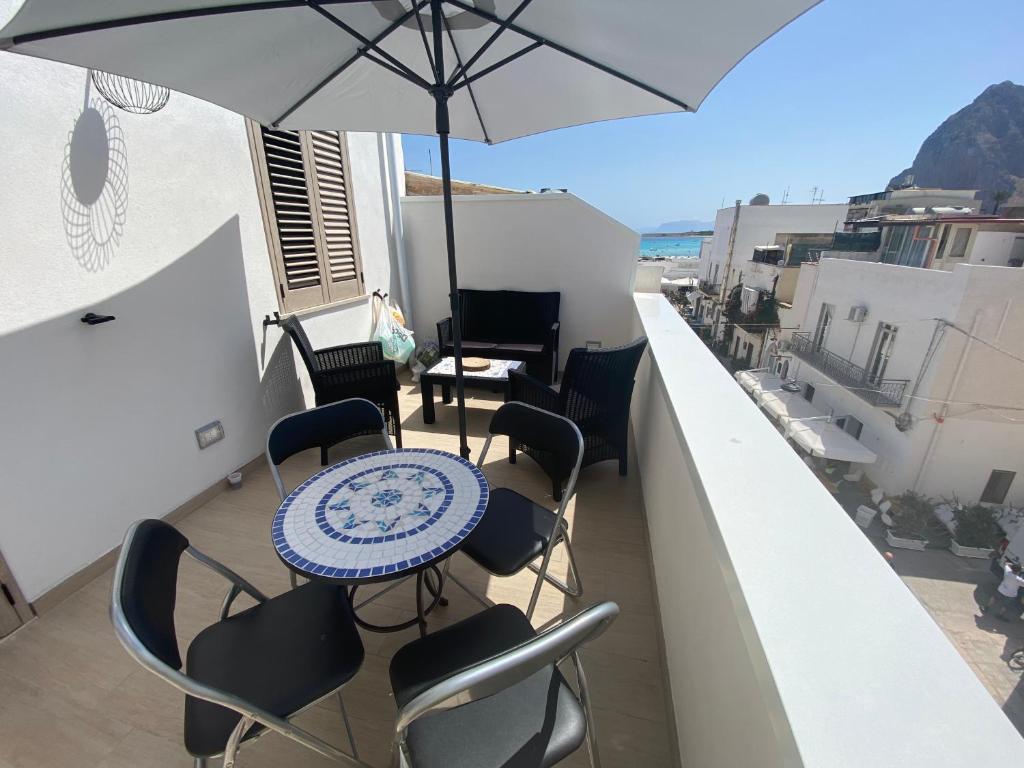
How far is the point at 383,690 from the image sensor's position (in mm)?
1477

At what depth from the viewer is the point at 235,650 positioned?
3.76 ft

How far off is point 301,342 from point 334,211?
139 cm

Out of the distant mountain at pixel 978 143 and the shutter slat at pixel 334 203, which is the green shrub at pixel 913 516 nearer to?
the distant mountain at pixel 978 143

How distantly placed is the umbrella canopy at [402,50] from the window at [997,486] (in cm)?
290

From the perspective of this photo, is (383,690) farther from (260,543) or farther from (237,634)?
(260,543)

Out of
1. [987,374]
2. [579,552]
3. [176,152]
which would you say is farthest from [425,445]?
[987,374]

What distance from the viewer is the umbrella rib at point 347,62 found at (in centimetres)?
147

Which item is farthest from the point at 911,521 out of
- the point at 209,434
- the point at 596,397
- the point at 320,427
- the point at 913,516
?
the point at 209,434

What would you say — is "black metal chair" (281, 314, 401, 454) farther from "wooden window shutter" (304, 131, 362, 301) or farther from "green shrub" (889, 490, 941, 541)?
"green shrub" (889, 490, 941, 541)

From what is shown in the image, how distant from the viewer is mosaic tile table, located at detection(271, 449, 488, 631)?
1097mm

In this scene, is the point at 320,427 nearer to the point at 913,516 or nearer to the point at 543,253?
the point at 543,253

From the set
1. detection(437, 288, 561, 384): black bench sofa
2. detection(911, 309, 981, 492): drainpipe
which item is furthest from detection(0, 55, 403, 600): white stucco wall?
detection(911, 309, 981, 492): drainpipe

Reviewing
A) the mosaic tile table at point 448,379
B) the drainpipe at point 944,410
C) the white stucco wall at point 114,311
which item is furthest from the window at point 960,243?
the white stucco wall at point 114,311

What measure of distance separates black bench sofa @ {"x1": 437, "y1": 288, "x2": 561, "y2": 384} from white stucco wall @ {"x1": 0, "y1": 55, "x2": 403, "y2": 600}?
6.79 ft
